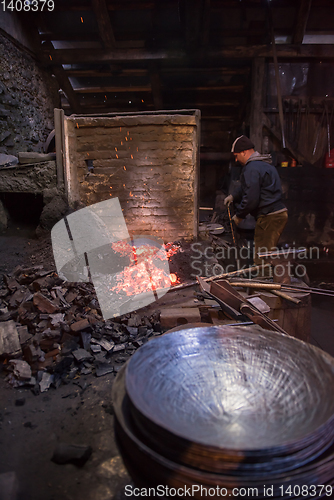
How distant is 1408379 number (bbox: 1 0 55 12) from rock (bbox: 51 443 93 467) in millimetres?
8509

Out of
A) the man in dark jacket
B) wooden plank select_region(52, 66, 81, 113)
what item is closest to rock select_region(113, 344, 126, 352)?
the man in dark jacket

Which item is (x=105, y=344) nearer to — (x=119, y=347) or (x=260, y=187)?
(x=119, y=347)

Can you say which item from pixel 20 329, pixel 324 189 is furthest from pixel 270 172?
pixel 20 329

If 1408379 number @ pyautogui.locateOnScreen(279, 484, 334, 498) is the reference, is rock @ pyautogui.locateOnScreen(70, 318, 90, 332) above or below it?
below

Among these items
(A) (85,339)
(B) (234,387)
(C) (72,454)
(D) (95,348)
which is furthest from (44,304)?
(B) (234,387)

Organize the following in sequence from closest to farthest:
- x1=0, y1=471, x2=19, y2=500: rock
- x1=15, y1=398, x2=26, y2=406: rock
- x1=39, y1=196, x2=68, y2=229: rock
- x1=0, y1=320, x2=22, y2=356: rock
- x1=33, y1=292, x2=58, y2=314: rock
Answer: x1=0, y1=471, x2=19, y2=500: rock, x1=15, y1=398, x2=26, y2=406: rock, x1=0, y1=320, x2=22, y2=356: rock, x1=33, y1=292, x2=58, y2=314: rock, x1=39, y1=196, x2=68, y2=229: rock

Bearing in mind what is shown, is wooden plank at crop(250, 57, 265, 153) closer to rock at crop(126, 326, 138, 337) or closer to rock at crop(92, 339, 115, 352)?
rock at crop(126, 326, 138, 337)

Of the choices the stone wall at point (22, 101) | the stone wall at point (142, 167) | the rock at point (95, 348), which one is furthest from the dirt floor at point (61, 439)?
the stone wall at point (22, 101)

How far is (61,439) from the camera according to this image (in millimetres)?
2018

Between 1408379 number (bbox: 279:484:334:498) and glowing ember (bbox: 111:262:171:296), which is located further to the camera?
glowing ember (bbox: 111:262:171:296)

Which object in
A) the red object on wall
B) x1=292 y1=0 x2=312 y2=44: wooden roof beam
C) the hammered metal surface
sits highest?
x1=292 y1=0 x2=312 y2=44: wooden roof beam

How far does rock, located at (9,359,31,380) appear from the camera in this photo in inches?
106

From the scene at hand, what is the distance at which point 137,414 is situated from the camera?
1434 mm

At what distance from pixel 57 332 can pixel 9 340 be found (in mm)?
458
